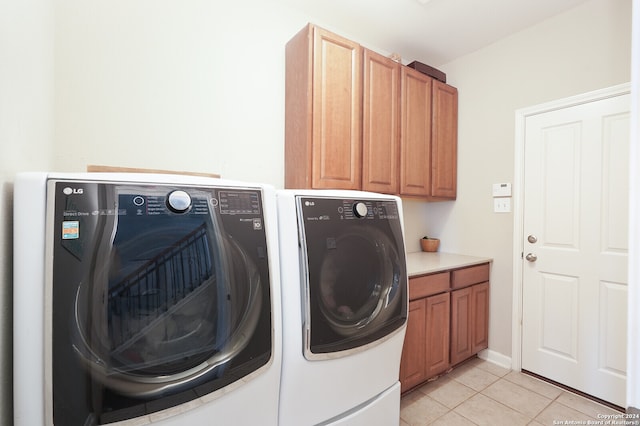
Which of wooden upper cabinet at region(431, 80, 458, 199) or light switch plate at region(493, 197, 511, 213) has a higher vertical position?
wooden upper cabinet at region(431, 80, 458, 199)

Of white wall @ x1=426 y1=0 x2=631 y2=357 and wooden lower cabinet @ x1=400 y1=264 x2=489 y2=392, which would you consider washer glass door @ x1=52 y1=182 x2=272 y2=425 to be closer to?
wooden lower cabinet @ x1=400 y1=264 x2=489 y2=392

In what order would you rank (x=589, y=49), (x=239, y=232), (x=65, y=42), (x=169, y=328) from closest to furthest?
(x=169, y=328)
(x=239, y=232)
(x=65, y=42)
(x=589, y=49)

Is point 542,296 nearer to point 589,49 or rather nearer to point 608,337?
point 608,337

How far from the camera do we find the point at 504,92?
245 cm

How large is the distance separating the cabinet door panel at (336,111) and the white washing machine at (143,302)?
1.01 m

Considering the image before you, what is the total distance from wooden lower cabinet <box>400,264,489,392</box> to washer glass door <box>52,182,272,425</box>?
1.32 metres

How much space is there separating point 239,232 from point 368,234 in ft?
1.91

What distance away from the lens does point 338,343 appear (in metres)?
1.08

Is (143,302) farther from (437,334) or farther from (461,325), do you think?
(461,325)

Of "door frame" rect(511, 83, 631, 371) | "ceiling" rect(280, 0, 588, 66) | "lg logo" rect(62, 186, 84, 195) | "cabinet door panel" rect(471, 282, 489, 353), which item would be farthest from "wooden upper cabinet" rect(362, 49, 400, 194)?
"lg logo" rect(62, 186, 84, 195)

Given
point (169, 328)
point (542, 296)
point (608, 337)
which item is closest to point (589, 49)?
point (542, 296)

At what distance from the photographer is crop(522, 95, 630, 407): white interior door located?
1.89m

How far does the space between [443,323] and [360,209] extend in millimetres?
1436

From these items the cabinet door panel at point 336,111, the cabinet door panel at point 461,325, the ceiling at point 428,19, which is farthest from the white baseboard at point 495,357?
the ceiling at point 428,19
